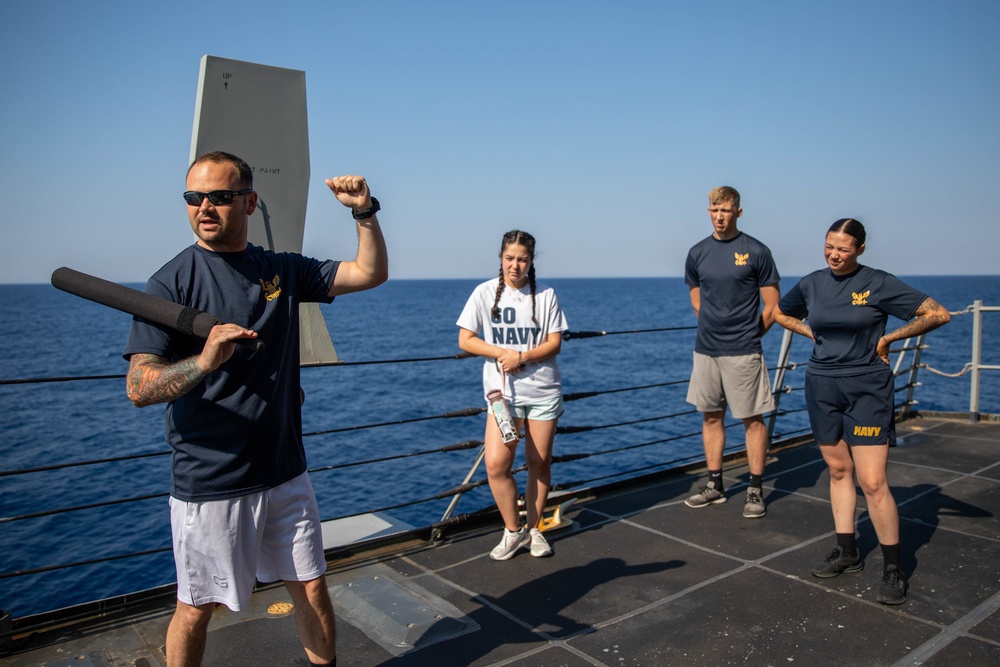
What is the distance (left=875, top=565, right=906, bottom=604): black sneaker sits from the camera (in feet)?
12.1

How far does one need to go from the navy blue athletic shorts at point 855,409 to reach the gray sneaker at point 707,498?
1.43m

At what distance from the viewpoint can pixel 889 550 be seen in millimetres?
3846

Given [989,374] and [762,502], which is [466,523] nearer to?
[762,502]

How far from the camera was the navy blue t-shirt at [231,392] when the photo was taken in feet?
7.86

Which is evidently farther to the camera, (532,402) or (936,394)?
(936,394)

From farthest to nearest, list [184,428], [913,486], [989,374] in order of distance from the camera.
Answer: [989,374], [913,486], [184,428]

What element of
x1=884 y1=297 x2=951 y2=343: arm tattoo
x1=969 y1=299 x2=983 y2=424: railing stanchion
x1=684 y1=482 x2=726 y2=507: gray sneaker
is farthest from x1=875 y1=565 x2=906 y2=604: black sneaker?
x1=969 y1=299 x2=983 y2=424: railing stanchion

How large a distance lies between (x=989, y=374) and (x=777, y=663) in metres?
36.8

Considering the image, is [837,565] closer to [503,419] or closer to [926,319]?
[926,319]

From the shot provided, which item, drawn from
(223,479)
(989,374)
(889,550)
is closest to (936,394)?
(989,374)

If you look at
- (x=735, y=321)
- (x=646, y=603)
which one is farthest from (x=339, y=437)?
(x=646, y=603)

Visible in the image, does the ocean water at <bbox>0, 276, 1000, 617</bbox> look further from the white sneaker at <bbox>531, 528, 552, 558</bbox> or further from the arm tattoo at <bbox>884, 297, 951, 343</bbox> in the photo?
the arm tattoo at <bbox>884, 297, 951, 343</bbox>

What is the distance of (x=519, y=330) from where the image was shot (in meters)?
4.33

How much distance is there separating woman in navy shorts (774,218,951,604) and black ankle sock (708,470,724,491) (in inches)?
52.5
